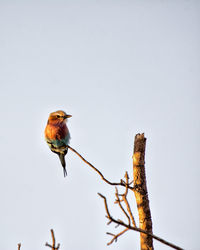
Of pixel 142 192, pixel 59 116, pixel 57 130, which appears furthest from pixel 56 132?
pixel 142 192

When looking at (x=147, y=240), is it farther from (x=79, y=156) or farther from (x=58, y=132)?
(x=58, y=132)

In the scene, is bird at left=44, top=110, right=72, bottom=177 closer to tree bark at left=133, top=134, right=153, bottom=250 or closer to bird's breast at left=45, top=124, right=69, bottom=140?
bird's breast at left=45, top=124, right=69, bottom=140

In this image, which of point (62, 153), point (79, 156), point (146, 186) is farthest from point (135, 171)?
point (62, 153)

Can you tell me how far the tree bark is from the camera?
392cm

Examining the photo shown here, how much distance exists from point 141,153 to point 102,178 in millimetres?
903

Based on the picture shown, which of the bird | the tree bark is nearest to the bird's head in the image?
the bird

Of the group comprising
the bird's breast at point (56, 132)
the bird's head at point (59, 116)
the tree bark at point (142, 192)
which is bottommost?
the tree bark at point (142, 192)

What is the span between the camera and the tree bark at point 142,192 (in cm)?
392

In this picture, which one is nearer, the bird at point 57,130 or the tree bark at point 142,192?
the tree bark at point 142,192

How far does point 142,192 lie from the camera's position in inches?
162

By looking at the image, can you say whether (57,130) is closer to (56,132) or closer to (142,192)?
(56,132)

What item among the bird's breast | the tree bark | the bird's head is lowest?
the tree bark

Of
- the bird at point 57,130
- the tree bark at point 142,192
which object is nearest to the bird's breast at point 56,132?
the bird at point 57,130

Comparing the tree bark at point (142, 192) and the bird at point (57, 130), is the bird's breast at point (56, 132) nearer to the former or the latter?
the bird at point (57, 130)
